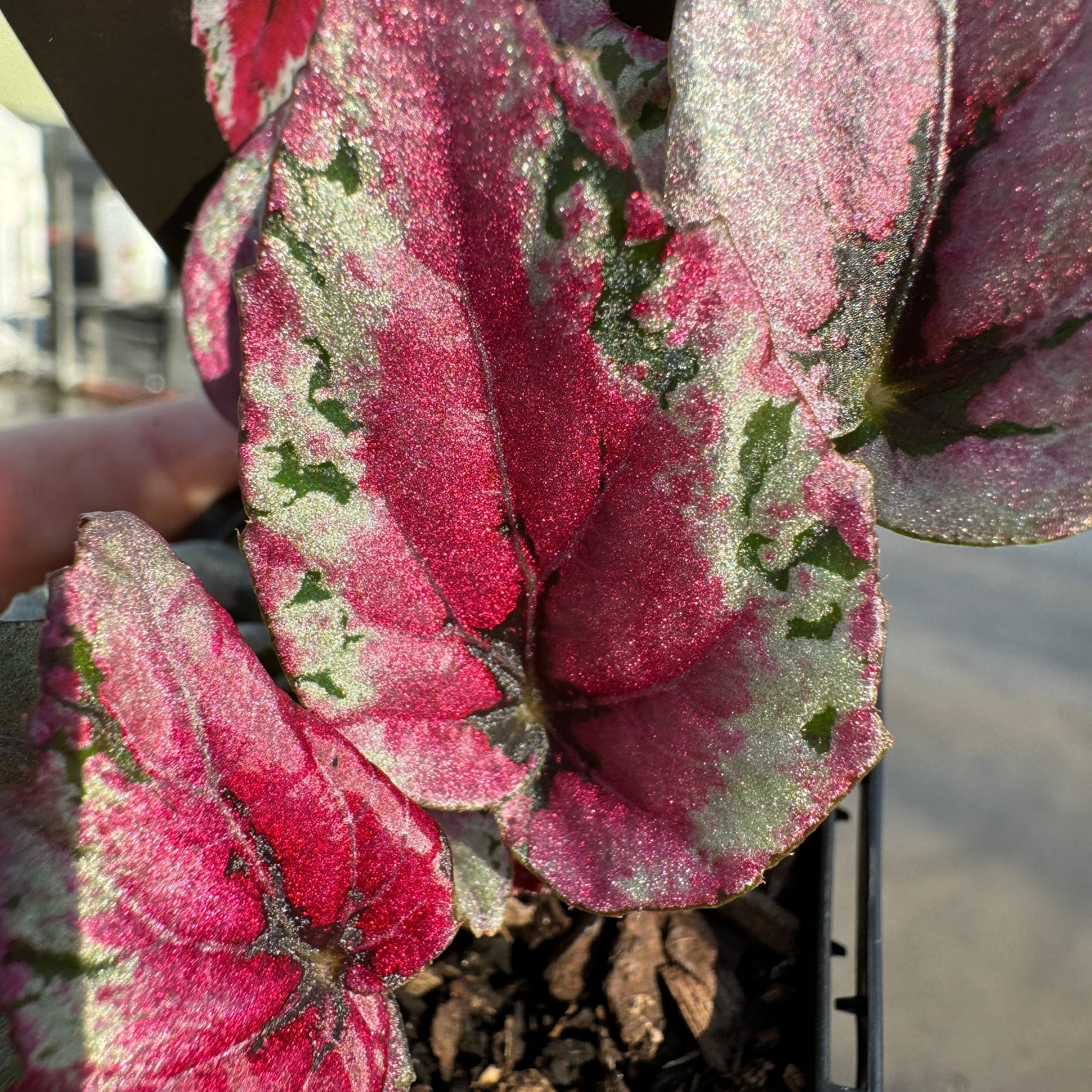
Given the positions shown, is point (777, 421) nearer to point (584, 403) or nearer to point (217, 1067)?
point (584, 403)

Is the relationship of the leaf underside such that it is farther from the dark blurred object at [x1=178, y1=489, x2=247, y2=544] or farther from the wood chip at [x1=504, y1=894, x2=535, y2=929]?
the dark blurred object at [x1=178, y1=489, x2=247, y2=544]

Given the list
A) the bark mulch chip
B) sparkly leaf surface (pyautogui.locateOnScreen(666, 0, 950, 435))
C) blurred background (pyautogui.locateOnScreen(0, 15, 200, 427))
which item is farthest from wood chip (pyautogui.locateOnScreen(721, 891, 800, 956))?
blurred background (pyautogui.locateOnScreen(0, 15, 200, 427))

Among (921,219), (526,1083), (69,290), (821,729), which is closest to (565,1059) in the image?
(526,1083)

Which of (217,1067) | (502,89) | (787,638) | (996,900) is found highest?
(502,89)

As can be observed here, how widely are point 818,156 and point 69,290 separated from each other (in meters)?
2.14

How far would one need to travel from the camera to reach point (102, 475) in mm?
516

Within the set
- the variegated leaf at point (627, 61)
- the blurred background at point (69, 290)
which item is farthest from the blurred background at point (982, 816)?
the blurred background at point (69, 290)

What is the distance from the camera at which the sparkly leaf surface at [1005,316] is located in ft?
0.86

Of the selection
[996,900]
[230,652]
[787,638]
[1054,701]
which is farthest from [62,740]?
[1054,701]

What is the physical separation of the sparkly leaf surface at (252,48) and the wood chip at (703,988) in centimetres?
34

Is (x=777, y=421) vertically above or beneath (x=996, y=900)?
above

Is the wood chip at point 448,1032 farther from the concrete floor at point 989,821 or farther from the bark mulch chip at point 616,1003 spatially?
the concrete floor at point 989,821

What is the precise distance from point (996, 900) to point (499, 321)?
69 centimetres

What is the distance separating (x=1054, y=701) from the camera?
87 cm
